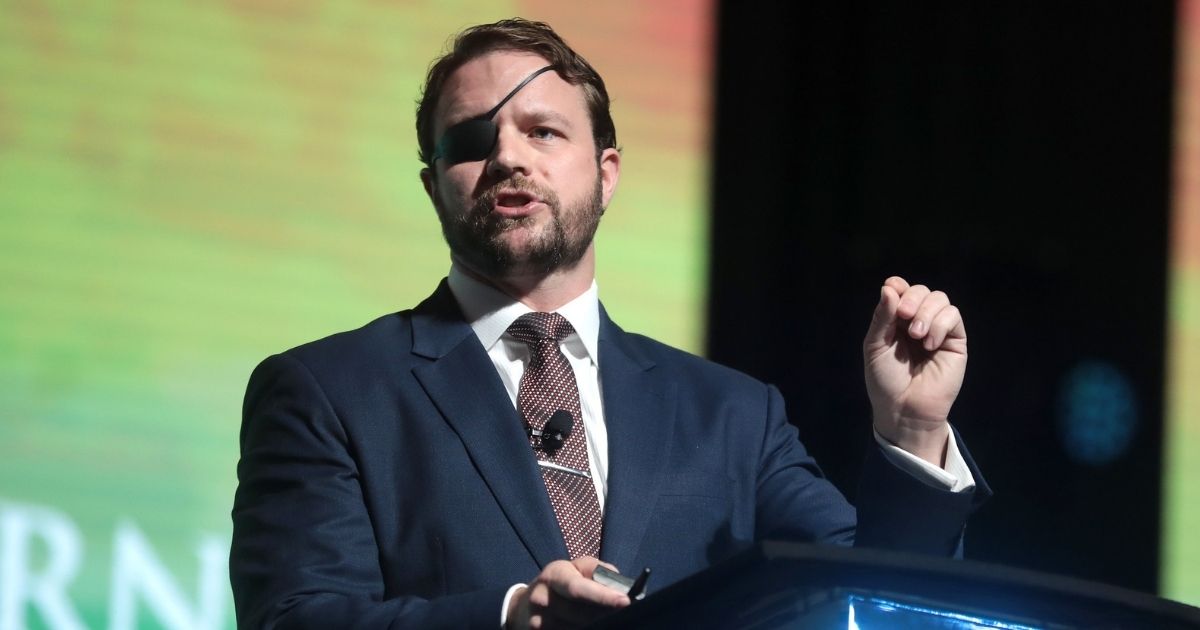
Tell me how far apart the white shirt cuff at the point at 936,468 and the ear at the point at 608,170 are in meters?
0.71

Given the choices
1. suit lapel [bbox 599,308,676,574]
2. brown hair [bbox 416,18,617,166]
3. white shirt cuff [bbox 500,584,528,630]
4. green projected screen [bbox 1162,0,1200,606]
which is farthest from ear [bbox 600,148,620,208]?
green projected screen [bbox 1162,0,1200,606]

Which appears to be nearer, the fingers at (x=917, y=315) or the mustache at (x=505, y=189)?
the fingers at (x=917, y=315)

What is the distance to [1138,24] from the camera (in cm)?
353

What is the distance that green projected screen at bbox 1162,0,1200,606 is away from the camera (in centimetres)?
335

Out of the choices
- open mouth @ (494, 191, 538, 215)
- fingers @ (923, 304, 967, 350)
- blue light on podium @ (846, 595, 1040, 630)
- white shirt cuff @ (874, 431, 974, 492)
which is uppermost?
open mouth @ (494, 191, 538, 215)

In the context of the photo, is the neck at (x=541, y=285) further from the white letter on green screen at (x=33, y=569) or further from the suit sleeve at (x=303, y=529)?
the white letter on green screen at (x=33, y=569)

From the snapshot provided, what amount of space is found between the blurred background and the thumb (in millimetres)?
1166

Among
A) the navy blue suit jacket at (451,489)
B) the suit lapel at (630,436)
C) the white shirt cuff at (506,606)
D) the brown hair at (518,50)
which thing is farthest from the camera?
the brown hair at (518,50)

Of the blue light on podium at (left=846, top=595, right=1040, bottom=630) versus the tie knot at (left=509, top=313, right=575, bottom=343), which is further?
the tie knot at (left=509, top=313, right=575, bottom=343)

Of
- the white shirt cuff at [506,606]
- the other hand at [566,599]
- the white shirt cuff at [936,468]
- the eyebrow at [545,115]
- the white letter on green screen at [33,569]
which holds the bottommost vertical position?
the white letter on green screen at [33,569]

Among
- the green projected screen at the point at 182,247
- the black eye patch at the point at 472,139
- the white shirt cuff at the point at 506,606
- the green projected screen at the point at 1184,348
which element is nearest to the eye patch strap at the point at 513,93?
the black eye patch at the point at 472,139

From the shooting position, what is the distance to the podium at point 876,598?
1.19 meters

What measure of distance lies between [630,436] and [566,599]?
711mm

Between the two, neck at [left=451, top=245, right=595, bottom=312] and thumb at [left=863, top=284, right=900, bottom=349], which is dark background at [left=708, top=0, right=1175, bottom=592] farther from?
thumb at [left=863, top=284, right=900, bottom=349]
